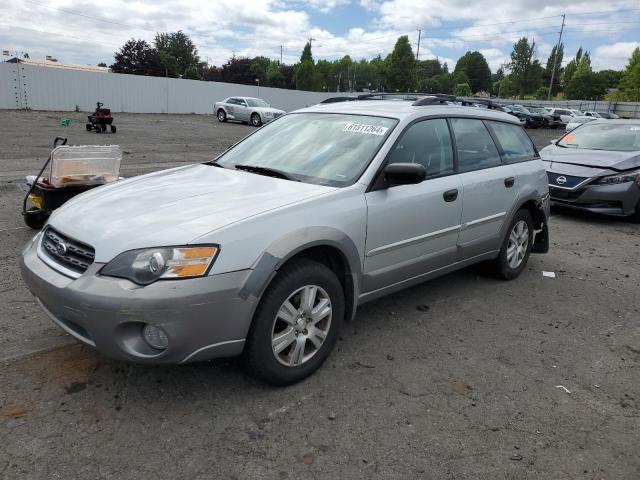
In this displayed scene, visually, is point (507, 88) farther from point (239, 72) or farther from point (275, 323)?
point (275, 323)

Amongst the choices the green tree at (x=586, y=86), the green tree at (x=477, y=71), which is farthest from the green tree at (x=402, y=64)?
the green tree at (x=477, y=71)

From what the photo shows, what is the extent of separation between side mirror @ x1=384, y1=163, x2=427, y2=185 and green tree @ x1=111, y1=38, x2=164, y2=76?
76.4 meters

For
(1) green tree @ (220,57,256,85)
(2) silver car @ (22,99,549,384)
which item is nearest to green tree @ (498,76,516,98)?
(1) green tree @ (220,57,256,85)

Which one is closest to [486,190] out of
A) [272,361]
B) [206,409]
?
[272,361]

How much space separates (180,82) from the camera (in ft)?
121

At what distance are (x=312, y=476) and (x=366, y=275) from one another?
1.45 meters

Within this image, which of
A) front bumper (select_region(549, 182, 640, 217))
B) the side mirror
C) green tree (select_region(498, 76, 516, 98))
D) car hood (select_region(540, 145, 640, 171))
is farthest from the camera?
green tree (select_region(498, 76, 516, 98))

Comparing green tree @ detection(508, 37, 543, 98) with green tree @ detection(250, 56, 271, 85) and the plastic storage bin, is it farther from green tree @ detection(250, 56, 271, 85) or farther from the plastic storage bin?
the plastic storage bin

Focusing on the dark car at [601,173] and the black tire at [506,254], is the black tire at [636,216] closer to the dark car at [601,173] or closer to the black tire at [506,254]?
the dark car at [601,173]

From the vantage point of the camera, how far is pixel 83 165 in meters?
5.91

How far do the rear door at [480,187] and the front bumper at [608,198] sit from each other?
13.0ft

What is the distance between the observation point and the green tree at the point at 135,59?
72.2m

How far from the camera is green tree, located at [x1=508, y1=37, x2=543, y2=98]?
108 metres

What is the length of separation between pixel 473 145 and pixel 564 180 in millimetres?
4627
